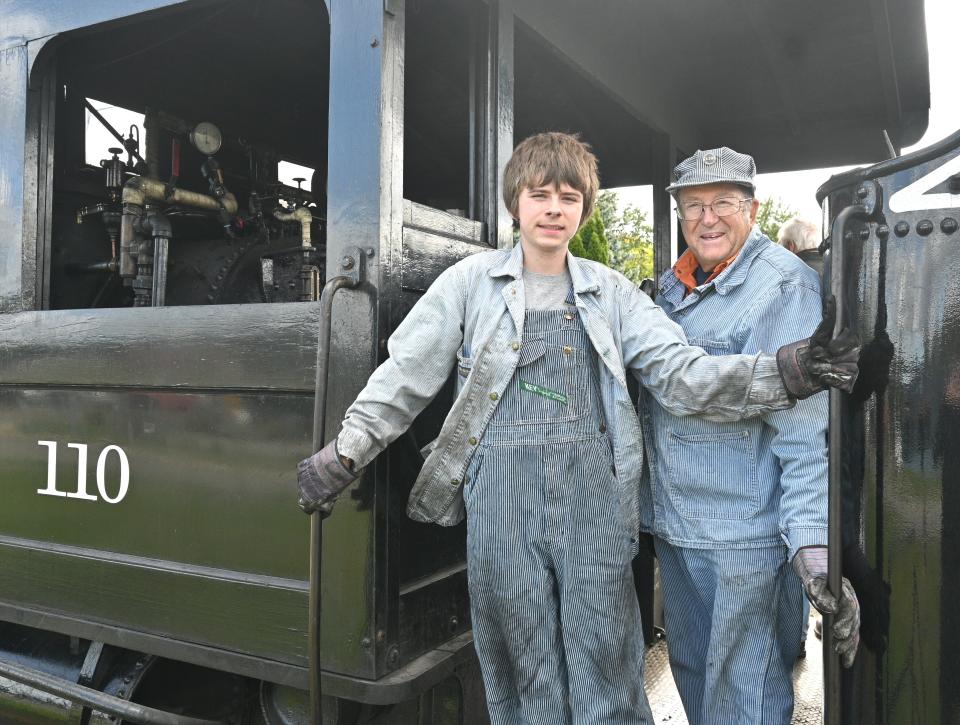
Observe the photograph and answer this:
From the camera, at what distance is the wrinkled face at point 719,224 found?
1.79m

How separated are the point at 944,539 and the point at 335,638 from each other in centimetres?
120

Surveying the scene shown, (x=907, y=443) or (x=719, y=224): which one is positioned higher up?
(x=719, y=224)

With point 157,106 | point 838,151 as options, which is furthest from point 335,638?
point 838,151

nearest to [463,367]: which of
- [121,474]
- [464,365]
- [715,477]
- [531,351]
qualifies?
[464,365]

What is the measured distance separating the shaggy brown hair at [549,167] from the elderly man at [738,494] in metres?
0.22

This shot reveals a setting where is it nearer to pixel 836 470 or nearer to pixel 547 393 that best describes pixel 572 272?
pixel 547 393

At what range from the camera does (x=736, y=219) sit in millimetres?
1787

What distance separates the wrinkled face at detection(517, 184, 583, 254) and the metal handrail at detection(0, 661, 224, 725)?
137 cm

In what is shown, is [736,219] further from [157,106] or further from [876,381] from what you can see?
[157,106]

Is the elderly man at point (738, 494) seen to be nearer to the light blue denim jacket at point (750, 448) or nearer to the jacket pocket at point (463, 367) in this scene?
the light blue denim jacket at point (750, 448)

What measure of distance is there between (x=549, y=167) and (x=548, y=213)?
0.30 feet

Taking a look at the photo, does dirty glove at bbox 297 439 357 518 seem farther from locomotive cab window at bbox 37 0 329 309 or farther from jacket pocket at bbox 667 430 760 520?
locomotive cab window at bbox 37 0 329 309

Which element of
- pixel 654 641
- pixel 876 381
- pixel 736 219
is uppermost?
pixel 736 219

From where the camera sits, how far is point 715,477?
65.2 inches
